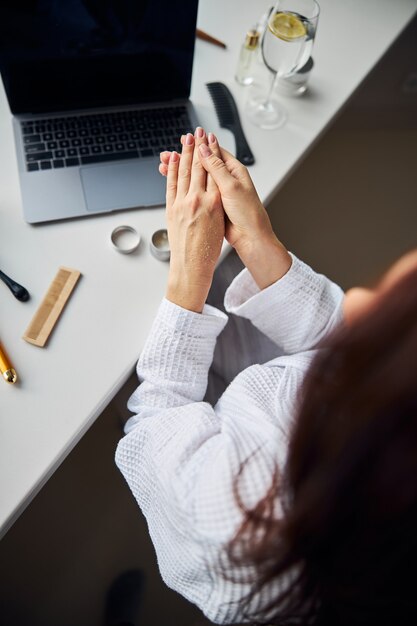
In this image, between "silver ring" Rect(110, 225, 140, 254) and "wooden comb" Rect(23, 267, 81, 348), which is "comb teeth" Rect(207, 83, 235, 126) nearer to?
"silver ring" Rect(110, 225, 140, 254)

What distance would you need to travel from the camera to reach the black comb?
90 centimetres

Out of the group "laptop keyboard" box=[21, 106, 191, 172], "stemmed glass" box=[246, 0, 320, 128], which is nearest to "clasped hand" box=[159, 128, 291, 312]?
"laptop keyboard" box=[21, 106, 191, 172]

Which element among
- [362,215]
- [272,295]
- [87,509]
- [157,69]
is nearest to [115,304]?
[272,295]

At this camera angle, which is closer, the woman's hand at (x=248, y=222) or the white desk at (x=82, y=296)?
the white desk at (x=82, y=296)

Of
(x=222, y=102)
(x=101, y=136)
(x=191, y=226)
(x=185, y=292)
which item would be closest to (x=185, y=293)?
(x=185, y=292)

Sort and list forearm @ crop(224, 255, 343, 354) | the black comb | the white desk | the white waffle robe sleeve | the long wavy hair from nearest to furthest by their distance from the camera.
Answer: the long wavy hair → the white waffle robe sleeve → the white desk → forearm @ crop(224, 255, 343, 354) → the black comb

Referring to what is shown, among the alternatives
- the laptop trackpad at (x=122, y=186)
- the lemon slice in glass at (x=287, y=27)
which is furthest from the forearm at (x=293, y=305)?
the lemon slice in glass at (x=287, y=27)

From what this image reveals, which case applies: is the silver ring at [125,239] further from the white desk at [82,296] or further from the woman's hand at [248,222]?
the woman's hand at [248,222]

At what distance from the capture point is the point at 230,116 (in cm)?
94

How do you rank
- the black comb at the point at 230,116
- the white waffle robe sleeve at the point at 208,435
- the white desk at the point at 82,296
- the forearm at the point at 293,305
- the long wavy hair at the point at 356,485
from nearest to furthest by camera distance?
the long wavy hair at the point at 356,485 → the white waffle robe sleeve at the point at 208,435 → the white desk at the point at 82,296 → the forearm at the point at 293,305 → the black comb at the point at 230,116

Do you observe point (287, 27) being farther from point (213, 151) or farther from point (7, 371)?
point (7, 371)

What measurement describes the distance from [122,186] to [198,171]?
0.15 m

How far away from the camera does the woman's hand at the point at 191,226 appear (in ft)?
2.36

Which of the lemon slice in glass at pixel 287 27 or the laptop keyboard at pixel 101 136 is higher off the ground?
the lemon slice in glass at pixel 287 27
